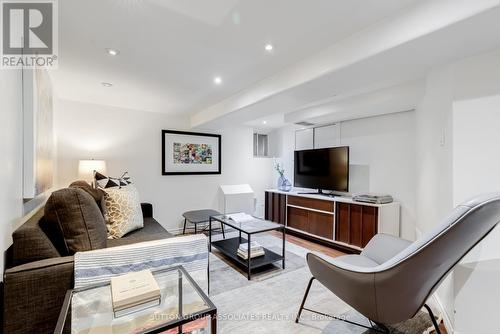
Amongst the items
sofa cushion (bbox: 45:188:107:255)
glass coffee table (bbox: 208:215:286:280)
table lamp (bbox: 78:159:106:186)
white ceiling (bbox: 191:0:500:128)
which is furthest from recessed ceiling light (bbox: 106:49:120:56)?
glass coffee table (bbox: 208:215:286:280)

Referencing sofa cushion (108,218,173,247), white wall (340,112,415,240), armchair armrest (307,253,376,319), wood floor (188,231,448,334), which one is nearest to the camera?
armchair armrest (307,253,376,319)

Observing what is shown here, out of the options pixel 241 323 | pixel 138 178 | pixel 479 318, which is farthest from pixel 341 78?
pixel 138 178

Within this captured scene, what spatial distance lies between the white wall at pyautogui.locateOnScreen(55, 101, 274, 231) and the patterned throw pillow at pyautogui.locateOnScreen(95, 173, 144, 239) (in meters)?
1.21

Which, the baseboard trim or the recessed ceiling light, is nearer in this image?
the baseboard trim

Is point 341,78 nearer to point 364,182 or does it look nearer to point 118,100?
point 364,182

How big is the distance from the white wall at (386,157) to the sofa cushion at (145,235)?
298 centimetres

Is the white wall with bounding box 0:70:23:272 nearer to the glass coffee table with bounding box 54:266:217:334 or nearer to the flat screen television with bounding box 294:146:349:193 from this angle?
the glass coffee table with bounding box 54:266:217:334

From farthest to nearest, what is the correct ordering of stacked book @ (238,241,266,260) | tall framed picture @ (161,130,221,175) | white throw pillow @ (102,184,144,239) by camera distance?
tall framed picture @ (161,130,221,175) → stacked book @ (238,241,266,260) → white throw pillow @ (102,184,144,239)

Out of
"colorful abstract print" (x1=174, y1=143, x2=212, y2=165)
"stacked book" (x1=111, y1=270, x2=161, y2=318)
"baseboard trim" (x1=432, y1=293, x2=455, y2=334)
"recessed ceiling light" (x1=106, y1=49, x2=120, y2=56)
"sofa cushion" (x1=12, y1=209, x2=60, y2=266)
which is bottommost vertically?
"baseboard trim" (x1=432, y1=293, x2=455, y2=334)

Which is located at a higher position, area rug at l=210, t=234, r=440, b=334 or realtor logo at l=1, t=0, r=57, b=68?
realtor logo at l=1, t=0, r=57, b=68

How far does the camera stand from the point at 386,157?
344cm

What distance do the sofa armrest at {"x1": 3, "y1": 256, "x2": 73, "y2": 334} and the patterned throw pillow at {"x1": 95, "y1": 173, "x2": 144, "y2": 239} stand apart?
1.13m

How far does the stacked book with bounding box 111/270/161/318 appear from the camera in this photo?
1.10 metres

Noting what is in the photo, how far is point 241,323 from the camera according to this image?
1819mm
